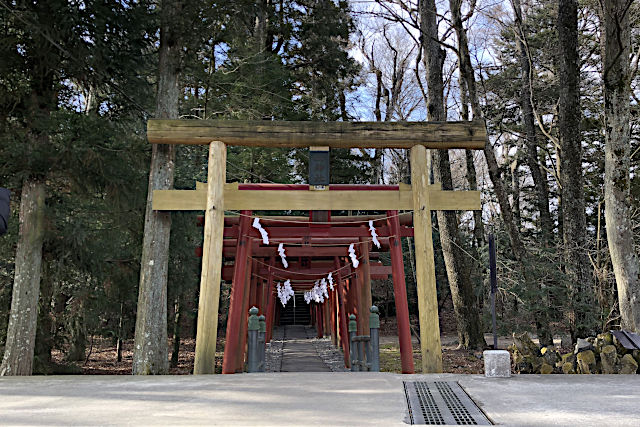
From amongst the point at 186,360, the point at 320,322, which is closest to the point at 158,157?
the point at 186,360

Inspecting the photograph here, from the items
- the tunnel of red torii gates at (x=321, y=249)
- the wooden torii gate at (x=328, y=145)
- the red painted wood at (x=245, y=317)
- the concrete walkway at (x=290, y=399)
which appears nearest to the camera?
Result: the concrete walkway at (x=290, y=399)

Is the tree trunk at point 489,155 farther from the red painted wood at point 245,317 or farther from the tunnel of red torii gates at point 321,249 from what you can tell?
the red painted wood at point 245,317

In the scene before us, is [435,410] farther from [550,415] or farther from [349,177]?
[349,177]

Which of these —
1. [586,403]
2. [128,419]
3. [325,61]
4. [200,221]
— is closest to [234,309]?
[200,221]

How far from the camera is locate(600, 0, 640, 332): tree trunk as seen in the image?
7539 mm

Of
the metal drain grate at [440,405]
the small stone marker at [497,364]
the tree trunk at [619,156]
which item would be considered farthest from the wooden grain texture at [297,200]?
the tree trunk at [619,156]

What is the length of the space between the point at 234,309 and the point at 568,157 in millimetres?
8016

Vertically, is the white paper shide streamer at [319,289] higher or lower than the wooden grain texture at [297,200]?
lower

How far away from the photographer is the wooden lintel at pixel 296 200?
6633 millimetres

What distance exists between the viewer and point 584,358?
24.1 ft

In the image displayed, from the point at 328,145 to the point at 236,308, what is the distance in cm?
296

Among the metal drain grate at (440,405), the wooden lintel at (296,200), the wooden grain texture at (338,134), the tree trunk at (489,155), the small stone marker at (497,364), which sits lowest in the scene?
the metal drain grate at (440,405)

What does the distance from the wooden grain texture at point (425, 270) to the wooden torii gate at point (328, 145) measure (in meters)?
0.01

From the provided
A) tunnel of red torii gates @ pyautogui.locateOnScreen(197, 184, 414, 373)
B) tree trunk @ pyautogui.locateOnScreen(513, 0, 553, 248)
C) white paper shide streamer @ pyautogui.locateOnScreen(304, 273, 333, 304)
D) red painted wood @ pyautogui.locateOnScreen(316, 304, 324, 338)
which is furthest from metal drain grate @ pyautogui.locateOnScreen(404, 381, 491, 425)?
red painted wood @ pyautogui.locateOnScreen(316, 304, 324, 338)
